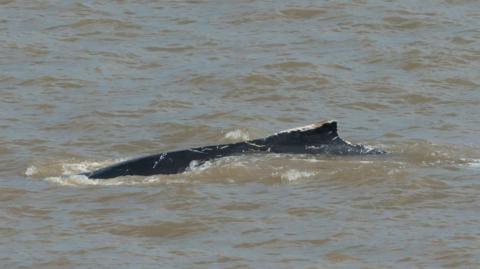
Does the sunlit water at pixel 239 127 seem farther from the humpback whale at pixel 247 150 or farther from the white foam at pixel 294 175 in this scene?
the humpback whale at pixel 247 150

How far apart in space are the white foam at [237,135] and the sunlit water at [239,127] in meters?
0.06

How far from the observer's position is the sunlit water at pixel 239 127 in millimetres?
17266

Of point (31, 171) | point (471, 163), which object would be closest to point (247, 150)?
point (31, 171)

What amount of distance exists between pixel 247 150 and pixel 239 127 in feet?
10.6

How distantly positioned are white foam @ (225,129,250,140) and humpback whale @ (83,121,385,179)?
2550mm

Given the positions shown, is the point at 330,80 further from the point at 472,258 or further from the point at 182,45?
the point at 472,258

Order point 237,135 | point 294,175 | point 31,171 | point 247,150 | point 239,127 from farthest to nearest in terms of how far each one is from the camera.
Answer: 1. point 239,127
2. point 237,135
3. point 31,171
4. point 247,150
5. point 294,175

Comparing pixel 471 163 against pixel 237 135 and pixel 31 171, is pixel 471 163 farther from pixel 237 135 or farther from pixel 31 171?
pixel 31 171

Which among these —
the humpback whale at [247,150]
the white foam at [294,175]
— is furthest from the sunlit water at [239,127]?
the humpback whale at [247,150]

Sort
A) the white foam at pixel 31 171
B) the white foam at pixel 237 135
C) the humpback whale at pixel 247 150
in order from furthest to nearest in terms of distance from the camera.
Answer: the white foam at pixel 237 135 < the white foam at pixel 31 171 < the humpback whale at pixel 247 150

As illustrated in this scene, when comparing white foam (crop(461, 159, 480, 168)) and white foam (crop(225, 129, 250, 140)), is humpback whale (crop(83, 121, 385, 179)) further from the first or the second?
white foam (crop(225, 129, 250, 140))

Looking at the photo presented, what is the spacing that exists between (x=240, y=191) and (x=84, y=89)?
25.6ft

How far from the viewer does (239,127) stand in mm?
23922

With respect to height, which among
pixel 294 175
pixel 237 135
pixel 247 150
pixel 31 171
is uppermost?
pixel 247 150
